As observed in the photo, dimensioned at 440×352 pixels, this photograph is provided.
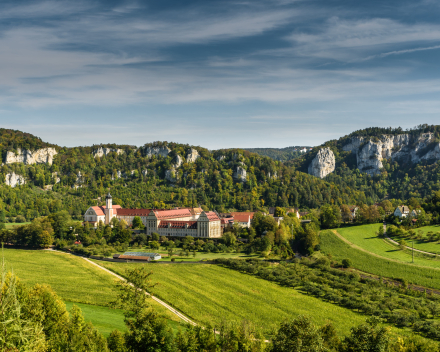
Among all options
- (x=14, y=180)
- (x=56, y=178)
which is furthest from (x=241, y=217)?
(x=14, y=180)

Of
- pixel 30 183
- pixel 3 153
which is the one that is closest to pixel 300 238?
pixel 30 183

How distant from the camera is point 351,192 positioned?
505ft

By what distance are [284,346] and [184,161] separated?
155m

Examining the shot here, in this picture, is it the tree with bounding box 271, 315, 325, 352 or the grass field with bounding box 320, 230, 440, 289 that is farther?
the grass field with bounding box 320, 230, 440, 289

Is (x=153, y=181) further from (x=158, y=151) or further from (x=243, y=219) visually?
(x=243, y=219)

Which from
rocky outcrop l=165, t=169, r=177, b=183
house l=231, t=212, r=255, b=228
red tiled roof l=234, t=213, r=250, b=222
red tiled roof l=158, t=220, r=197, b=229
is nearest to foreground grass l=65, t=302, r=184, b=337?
red tiled roof l=158, t=220, r=197, b=229

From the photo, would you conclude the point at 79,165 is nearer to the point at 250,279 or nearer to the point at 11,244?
the point at 11,244

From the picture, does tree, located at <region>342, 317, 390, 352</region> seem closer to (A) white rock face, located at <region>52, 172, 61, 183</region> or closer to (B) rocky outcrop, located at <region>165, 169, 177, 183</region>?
(B) rocky outcrop, located at <region>165, 169, 177, 183</region>

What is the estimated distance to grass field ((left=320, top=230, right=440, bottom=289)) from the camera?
54125 mm

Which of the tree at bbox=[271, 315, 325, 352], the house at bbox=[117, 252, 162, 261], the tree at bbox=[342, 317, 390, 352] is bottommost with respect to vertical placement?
the house at bbox=[117, 252, 162, 261]

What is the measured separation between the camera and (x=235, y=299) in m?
45.4

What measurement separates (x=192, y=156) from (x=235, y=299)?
13534cm

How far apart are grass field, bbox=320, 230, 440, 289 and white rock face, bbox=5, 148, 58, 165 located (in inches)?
5442

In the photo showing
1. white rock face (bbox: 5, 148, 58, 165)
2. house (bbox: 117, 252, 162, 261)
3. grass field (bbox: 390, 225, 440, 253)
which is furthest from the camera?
white rock face (bbox: 5, 148, 58, 165)
